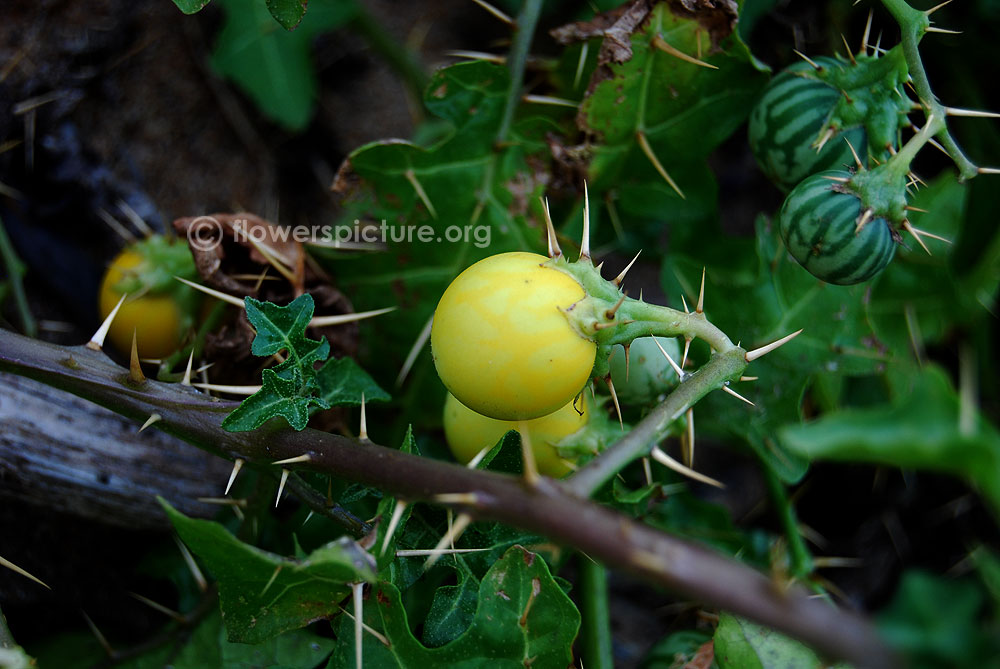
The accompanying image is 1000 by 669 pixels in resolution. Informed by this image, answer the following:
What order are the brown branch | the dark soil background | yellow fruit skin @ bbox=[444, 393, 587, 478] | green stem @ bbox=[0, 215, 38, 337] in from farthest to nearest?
1. the dark soil background
2. green stem @ bbox=[0, 215, 38, 337]
3. yellow fruit skin @ bbox=[444, 393, 587, 478]
4. the brown branch

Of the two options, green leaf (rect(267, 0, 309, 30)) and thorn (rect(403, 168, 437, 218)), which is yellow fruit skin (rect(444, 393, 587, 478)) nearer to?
thorn (rect(403, 168, 437, 218))

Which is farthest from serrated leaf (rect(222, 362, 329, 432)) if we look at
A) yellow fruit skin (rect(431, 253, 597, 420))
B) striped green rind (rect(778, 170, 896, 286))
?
striped green rind (rect(778, 170, 896, 286))

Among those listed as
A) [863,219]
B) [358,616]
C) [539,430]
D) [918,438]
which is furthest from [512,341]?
[863,219]

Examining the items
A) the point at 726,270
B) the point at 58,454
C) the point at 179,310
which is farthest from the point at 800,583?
the point at 58,454

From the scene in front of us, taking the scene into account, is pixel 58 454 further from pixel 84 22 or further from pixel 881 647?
pixel 881 647

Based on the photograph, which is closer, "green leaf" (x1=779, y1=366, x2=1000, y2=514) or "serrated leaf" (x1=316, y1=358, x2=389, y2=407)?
"green leaf" (x1=779, y1=366, x2=1000, y2=514)
